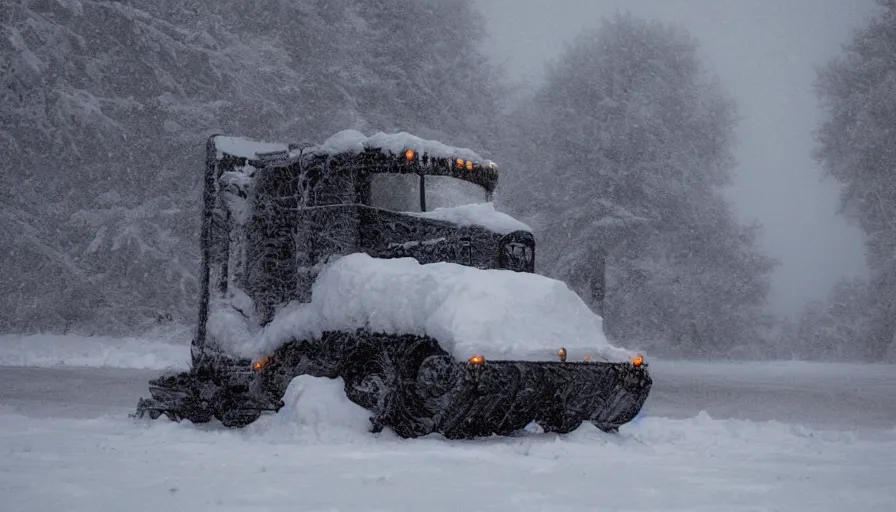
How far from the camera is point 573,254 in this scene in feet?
106

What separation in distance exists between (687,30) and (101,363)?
22578 mm

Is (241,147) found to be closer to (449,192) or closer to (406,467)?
(449,192)

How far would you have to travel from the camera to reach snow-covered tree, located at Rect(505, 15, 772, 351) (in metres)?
32.8

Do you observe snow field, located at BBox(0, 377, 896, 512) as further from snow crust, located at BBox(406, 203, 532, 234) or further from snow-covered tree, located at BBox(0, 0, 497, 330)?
snow-covered tree, located at BBox(0, 0, 497, 330)

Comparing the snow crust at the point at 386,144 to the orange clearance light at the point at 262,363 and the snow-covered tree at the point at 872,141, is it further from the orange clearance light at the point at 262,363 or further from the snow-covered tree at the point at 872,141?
the snow-covered tree at the point at 872,141

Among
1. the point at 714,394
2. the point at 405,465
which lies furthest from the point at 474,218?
the point at 714,394

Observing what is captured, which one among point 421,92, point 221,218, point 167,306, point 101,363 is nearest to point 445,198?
point 221,218

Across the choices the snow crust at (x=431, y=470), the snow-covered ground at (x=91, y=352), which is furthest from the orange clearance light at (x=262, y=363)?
the snow-covered ground at (x=91, y=352)

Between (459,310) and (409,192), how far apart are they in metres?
2.35

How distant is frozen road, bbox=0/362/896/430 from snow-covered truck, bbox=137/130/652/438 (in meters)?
2.15

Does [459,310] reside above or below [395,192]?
below

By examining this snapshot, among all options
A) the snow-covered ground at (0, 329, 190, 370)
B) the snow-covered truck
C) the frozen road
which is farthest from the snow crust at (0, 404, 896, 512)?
the snow-covered ground at (0, 329, 190, 370)

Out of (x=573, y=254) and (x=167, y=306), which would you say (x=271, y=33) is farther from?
A: (x=573, y=254)

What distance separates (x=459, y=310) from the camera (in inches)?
371
